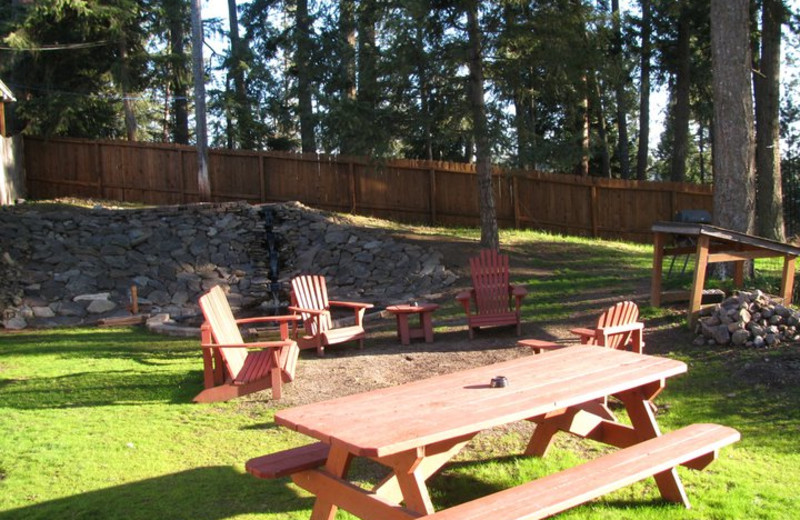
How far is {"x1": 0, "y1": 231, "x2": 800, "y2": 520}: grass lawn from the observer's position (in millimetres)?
4512

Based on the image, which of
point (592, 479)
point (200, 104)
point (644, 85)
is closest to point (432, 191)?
point (200, 104)

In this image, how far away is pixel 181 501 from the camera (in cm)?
459

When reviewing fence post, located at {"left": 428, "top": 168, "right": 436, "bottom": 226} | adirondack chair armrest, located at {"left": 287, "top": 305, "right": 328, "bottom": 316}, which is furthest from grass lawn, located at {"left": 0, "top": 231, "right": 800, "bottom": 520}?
fence post, located at {"left": 428, "top": 168, "right": 436, "bottom": 226}

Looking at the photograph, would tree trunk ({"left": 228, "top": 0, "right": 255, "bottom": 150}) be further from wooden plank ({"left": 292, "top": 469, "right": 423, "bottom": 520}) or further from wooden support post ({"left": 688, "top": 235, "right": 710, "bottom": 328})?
wooden plank ({"left": 292, "top": 469, "right": 423, "bottom": 520})

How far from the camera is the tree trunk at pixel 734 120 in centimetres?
1054

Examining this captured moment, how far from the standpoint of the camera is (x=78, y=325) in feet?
40.9

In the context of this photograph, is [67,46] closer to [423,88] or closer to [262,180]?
[262,180]

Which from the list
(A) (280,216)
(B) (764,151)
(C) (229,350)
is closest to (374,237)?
(A) (280,216)

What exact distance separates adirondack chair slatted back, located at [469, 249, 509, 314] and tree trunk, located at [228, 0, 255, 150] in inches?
Answer: 635

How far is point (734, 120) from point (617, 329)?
565 cm

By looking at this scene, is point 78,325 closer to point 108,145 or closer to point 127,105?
point 108,145

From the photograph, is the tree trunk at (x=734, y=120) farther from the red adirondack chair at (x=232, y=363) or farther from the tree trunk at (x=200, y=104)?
the tree trunk at (x=200, y=104)

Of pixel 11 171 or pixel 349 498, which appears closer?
pixel 349 498

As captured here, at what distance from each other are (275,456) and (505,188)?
1538 centimetres
